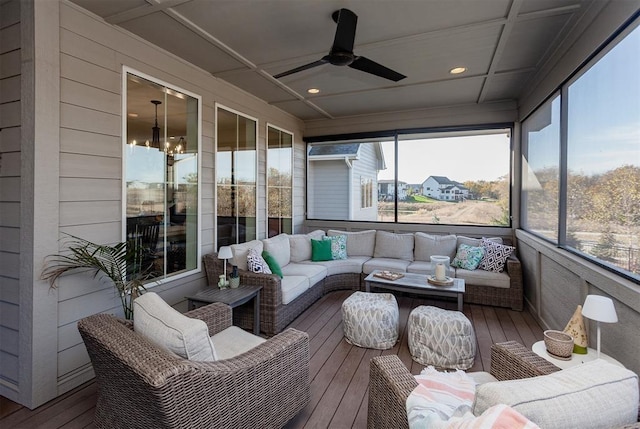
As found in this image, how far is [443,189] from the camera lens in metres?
5.66

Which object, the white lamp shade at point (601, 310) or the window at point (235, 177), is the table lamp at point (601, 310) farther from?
the window at point (235, 177)

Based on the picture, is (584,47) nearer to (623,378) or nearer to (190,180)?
(623,378)

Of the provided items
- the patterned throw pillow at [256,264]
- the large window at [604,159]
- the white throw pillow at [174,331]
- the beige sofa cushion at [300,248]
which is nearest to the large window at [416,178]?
the beige sofa cushion at [300,248]

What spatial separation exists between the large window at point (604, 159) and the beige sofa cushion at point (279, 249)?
10.8 ft

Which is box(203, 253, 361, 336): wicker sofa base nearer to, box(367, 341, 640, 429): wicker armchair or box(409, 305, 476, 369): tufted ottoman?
box(409, 305, 476, 369): tufted ottoman

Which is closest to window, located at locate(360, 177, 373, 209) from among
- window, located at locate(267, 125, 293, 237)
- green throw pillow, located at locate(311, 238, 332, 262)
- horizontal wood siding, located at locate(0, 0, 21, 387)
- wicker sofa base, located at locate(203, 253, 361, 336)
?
window, located at locate(267, 125, 293, 237)

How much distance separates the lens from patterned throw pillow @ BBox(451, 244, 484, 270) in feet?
14.5

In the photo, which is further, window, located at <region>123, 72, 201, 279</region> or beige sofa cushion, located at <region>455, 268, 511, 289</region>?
beige sofa cushion, located at <region>455, 268, 511, 289</region>

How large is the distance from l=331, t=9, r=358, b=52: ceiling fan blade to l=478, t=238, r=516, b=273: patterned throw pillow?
3.45m

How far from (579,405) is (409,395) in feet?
2.07

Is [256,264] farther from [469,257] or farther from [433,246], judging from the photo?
[469,257]

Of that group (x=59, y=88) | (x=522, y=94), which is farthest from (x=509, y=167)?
(x=59, y=88)

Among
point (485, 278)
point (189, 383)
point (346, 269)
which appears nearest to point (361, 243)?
point (346, 269)

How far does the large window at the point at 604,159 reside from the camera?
1985mm
